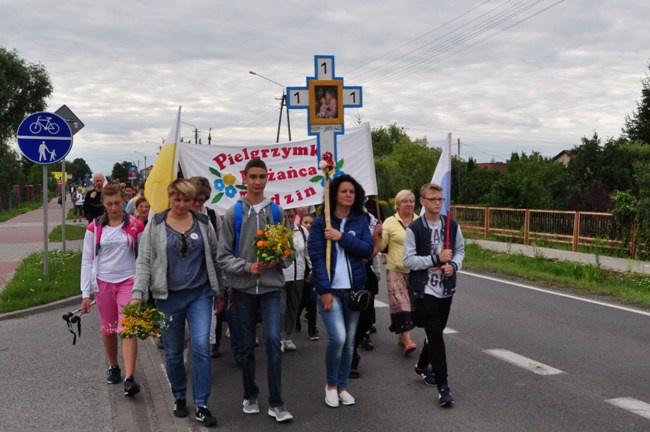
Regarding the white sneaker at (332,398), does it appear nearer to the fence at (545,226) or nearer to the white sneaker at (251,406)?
the white sneaker at (251,406)

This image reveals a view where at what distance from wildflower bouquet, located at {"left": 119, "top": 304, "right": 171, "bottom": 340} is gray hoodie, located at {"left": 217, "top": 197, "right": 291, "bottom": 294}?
1.83ft

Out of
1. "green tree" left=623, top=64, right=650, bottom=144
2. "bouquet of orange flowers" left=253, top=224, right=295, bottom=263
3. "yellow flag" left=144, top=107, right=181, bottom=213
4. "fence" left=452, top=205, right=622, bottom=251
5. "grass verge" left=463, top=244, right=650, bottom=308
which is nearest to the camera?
"bouquet of orange flowers" left=253, top=224, right=295, bottom=263

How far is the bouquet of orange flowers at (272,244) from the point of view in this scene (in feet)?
15.5

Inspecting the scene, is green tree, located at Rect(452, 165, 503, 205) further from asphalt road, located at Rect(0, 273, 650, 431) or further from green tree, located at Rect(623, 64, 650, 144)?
asphalt road, located at Rect(0, 273, 650, 431)

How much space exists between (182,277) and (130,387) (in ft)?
4.24

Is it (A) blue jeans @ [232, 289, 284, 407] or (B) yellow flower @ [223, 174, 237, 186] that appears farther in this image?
(B) yellow flower @ [223, 174, 237, 186]

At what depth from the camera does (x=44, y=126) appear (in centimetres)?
1092

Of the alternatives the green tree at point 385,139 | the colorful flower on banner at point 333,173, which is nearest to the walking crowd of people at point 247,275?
the colorful flower on banner at point 333,173

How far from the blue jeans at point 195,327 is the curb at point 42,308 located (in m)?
5.31

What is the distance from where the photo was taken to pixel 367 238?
5.15 m

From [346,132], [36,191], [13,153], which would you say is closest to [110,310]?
[346,132]

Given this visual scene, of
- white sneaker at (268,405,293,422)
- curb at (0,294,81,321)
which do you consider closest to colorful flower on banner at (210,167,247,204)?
white sneaker at (268,405,293,422)

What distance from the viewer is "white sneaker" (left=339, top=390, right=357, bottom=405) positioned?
5.34m

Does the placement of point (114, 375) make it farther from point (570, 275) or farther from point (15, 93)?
point (15, 93)
